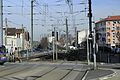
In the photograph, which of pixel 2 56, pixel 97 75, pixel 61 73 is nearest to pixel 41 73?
pixel 61 73

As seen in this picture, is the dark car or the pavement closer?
the pavement

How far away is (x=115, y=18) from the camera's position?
7470 inches

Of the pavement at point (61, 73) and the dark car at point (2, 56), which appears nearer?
the pavement at point (61, 73)

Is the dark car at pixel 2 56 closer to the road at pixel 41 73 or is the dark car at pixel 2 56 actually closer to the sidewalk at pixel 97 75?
the road at pixel 41 73

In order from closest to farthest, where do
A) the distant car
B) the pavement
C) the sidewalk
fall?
the sidewalk, the pavement, the distant car

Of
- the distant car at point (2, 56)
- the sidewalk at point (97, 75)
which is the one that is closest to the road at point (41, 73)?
the sidewalk at point (97, 75)

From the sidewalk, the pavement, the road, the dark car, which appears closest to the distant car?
the dark car

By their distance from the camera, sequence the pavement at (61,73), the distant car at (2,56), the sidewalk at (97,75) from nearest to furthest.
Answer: the sidewalk at (97,75), the pavement at (61,73), the distant car at (2,56)

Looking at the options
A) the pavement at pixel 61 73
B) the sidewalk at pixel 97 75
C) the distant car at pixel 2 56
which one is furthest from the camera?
the distant car at pixel 2 56

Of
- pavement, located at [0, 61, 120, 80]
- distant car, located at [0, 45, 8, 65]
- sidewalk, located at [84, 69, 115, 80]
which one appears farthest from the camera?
distant car, located at [0, 45, 8, 65]

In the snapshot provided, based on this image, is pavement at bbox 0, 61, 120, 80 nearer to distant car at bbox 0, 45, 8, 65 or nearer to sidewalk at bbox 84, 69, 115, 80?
sidewalk at bbox 84, 69, 115, 80

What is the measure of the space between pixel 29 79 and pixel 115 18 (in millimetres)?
171368

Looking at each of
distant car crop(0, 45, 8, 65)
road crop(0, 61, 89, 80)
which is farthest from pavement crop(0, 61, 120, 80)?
distant car crop(0, 45, 8, 65)

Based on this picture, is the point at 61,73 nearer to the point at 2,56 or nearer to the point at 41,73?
the point at 41,73
